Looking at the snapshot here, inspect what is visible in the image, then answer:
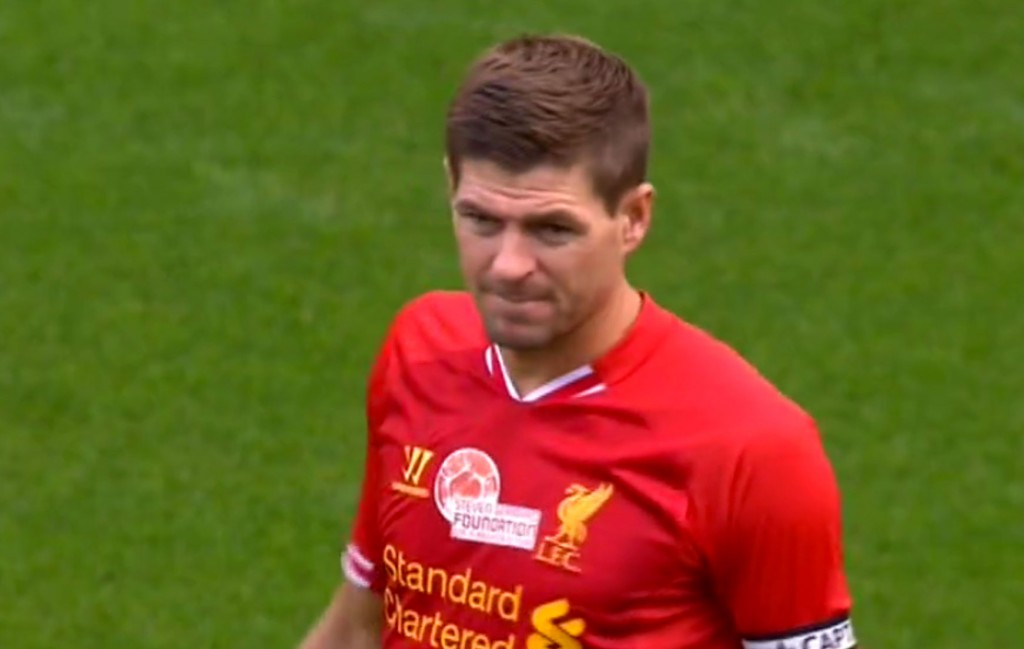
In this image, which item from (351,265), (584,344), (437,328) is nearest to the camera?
(584,344)

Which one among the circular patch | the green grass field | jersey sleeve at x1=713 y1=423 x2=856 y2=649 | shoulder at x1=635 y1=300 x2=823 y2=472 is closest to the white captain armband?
jersey sleeve at x1=713 y1=423 x2=856 y2=649

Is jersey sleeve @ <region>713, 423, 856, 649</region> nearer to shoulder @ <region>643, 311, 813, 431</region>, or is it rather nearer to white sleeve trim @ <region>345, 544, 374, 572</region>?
shoulder @ <region>643, 311, 813, 431</region>

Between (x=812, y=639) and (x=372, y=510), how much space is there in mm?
760

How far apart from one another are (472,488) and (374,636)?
0.49 m

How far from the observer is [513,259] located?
10.8 feet

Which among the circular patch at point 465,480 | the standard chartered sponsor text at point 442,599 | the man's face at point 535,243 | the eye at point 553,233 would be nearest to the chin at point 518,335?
the man's face at point 535,243

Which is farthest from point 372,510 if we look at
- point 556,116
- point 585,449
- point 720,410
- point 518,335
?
point 556,116

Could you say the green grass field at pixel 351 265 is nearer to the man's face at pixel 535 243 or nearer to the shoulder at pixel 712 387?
the shoulder at pixel 712 387

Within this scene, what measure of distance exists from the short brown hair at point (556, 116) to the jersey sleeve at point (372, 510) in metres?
0.50

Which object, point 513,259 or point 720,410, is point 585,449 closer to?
point 720,410

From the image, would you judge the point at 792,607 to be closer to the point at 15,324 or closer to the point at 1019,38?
the point at 15,324

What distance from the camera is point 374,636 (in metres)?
3.92

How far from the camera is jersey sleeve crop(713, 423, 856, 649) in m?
3.29

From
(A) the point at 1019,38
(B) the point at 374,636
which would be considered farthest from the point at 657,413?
(A) the point at 1019,38
